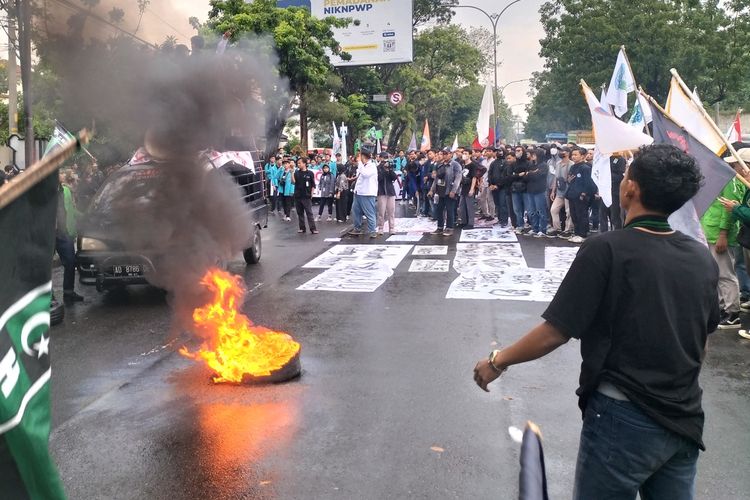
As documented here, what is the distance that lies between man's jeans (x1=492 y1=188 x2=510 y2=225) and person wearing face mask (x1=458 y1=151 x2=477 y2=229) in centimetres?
63

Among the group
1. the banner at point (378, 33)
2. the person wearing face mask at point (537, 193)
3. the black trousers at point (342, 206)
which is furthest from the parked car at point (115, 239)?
the banner at point (378, 33)

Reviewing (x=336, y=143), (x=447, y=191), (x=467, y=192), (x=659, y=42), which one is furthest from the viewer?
(x=659, y=42)

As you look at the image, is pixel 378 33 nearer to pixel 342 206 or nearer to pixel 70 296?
pixel 342 206

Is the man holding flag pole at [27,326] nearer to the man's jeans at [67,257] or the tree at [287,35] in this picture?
the man's jeans at [67,257]

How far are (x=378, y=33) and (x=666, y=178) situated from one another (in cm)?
3495

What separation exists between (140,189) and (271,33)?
54.7 ft

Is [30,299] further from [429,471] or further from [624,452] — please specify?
[429,471]

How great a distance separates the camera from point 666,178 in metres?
2.40

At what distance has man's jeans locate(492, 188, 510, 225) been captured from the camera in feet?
53.6

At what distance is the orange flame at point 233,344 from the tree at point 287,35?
16584 millimetres

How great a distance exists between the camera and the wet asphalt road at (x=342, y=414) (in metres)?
3.96

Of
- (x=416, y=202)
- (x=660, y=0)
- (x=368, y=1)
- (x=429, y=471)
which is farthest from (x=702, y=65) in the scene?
(x=429, y=471)

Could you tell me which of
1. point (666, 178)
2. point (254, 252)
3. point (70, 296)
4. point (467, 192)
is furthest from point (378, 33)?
point (666, 178)

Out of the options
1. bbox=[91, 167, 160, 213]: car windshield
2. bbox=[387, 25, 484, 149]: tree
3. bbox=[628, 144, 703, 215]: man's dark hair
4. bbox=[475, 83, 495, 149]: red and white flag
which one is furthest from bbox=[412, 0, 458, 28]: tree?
bbox=[628, 144, 703, 215]: man's dark hair
